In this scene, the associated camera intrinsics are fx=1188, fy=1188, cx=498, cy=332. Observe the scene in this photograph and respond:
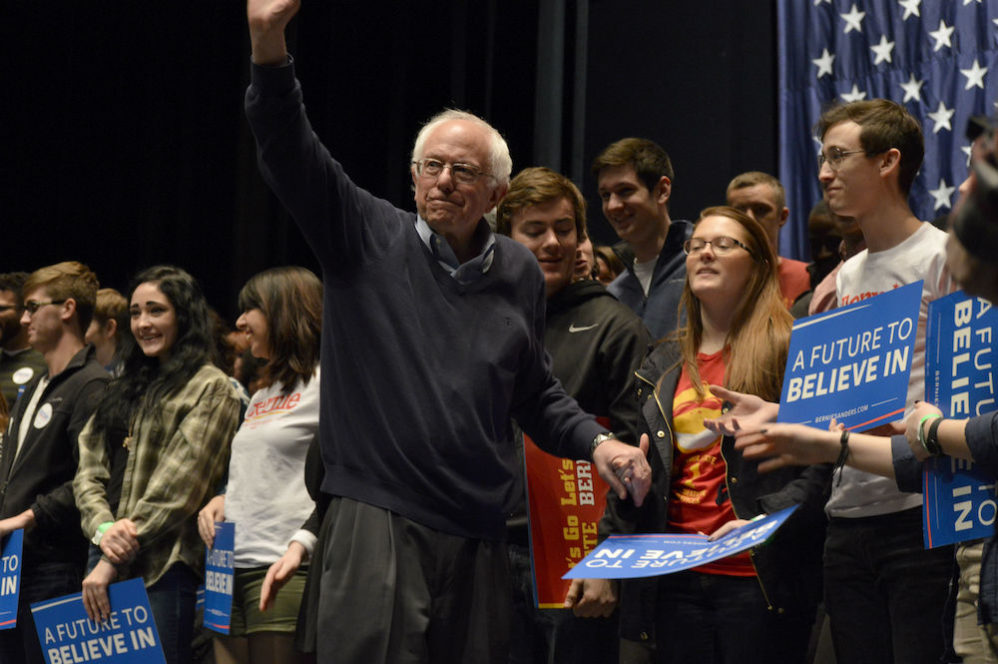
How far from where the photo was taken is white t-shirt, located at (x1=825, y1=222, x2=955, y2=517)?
8.96 feet

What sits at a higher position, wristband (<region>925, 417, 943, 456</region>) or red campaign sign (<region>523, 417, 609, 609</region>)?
wristband (<region>925, 417, 943, 456</region>)

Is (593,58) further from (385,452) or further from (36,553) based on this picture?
(385,452)

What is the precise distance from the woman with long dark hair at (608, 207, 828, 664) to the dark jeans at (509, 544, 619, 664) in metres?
0.25

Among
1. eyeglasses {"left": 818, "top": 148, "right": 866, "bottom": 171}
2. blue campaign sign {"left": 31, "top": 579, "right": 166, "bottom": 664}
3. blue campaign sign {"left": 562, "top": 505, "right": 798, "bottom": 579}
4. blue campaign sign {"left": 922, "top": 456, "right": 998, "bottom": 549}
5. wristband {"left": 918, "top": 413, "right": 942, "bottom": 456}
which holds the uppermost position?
eyeglasses {"left": 818, "top": 148, "right": 866, "bottom": 171}

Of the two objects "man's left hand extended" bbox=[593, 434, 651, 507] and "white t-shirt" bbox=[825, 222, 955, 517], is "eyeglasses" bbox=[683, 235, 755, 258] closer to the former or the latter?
"white t-shirt" bbox=[825, 222, 955, 517]

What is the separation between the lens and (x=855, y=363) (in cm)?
251

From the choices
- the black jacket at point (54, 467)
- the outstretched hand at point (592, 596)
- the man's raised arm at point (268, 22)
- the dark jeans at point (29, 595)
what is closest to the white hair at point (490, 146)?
the man's raised arm at point (268, 22)

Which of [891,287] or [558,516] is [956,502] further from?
[558,516]

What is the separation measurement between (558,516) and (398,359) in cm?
106

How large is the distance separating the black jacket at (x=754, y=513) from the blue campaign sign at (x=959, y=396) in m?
0.49

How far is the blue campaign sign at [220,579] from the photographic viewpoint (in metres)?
3.76

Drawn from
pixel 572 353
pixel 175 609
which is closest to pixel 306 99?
pixel 175 609

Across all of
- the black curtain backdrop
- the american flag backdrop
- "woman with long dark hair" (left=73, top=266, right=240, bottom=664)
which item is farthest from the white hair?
the black curtain backdrop

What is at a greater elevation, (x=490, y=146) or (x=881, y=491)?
(x=490, y=146)
